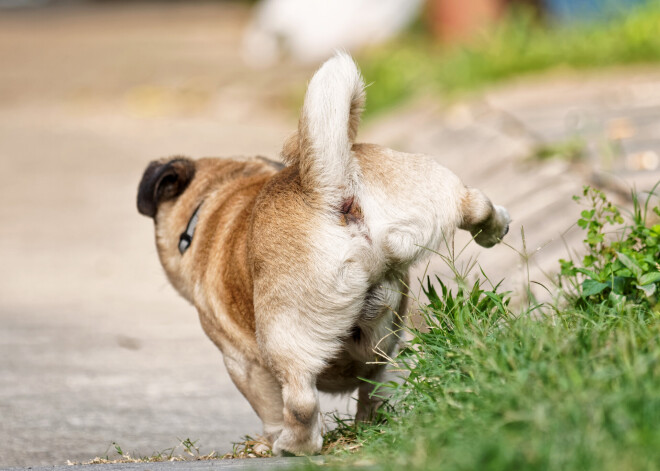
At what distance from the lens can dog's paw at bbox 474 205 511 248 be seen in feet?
12.1

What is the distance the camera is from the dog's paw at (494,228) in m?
3.69

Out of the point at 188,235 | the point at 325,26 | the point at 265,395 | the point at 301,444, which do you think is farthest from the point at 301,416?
the point at 325,26

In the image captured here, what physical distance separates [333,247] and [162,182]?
1.51 meters

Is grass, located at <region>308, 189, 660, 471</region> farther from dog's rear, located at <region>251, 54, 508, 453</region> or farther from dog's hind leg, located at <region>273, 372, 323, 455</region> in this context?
dog's rear, located at <region>251, 54, 508, 453</region>

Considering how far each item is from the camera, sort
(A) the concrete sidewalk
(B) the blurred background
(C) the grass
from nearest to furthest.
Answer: (C) the grass, (A) the concrete sidewalk, (B) the blurred background

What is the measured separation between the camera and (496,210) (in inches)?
146

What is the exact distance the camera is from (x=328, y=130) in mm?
3330

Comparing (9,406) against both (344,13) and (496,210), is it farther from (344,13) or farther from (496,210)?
(344,13)

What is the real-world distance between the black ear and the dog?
2.86ft

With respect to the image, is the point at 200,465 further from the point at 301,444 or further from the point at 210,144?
the point at 210,144

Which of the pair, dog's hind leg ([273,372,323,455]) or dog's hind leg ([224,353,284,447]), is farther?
dog's hind leg ([224,353,284,447])

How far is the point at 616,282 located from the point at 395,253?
0.89m

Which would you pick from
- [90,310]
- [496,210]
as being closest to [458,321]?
[496,210]

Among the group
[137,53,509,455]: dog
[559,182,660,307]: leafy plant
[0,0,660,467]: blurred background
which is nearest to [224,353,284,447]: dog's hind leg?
[137,53,509,455]: dog
